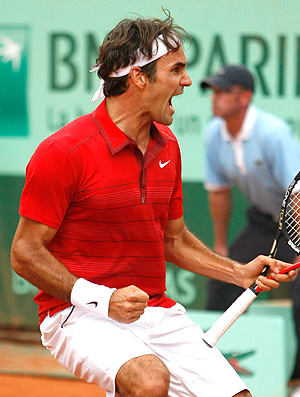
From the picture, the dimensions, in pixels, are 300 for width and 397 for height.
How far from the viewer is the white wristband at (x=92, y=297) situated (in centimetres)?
284

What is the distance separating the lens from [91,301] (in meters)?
2.85

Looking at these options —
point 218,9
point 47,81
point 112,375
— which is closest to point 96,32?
point 47,81

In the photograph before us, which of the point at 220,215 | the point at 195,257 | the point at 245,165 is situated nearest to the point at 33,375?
the point at 220,215

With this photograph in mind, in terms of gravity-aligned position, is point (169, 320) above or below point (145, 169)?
below

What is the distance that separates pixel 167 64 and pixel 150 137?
1.04 ft

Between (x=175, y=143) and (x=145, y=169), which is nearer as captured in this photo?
(x=145, y=169)

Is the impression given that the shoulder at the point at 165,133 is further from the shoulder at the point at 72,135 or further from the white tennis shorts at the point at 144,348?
the white tennis shorts at the point at 144,348

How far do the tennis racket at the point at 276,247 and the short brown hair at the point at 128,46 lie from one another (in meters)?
0.75

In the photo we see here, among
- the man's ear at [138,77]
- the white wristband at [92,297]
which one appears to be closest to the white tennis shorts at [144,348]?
the white wristband at [92,297]

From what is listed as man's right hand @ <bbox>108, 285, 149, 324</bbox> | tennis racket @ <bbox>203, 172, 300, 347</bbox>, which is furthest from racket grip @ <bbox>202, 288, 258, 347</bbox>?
man's right hand @ <bbox>108, 285, 149, 324</bbox>

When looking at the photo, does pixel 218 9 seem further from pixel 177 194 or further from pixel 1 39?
pixel 177 194

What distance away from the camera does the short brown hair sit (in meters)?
3.08

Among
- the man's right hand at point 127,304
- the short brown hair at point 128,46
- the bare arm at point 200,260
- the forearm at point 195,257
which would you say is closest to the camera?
the man's right hand at point 127,304

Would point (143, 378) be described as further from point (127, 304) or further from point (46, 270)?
point (46, 270)
